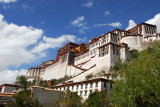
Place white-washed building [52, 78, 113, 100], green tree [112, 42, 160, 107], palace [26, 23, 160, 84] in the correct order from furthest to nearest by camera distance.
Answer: palace [26, 23, 160, 84] < white-washed building [52, 78, 113, 100] < green tree [112, 42, 160, 107]

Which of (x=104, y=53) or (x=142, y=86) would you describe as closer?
(x=142, y=86)

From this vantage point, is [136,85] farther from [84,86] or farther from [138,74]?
[84,86]

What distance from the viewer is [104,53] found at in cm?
4581

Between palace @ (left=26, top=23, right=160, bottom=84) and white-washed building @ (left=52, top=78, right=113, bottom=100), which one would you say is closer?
white-washed building @ (left=52, top=78, right=113, bottom=100)

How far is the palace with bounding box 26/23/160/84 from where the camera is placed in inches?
1740

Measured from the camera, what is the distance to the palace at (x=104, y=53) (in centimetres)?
4419

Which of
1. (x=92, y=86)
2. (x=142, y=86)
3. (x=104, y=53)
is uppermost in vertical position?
(x=104, y=53)

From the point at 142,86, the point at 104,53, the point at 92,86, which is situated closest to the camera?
the point at 142,86

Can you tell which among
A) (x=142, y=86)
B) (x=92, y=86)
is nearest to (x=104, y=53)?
(x=92, y=86)

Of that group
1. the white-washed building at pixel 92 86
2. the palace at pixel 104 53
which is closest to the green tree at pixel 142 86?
the white-washed building at pixel 92 86

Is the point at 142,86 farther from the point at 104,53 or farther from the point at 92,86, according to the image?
the point at 104,53

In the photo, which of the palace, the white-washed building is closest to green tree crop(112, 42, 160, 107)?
the white-washed building

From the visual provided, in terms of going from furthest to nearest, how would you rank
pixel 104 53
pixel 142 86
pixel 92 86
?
pixel 104 53 → pixel 92 86 → pixel 142 86

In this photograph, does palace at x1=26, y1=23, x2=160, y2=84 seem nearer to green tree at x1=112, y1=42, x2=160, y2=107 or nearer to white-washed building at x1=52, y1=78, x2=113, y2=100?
white-washed building at x1=52, y1=78, x2=113, y2=100
